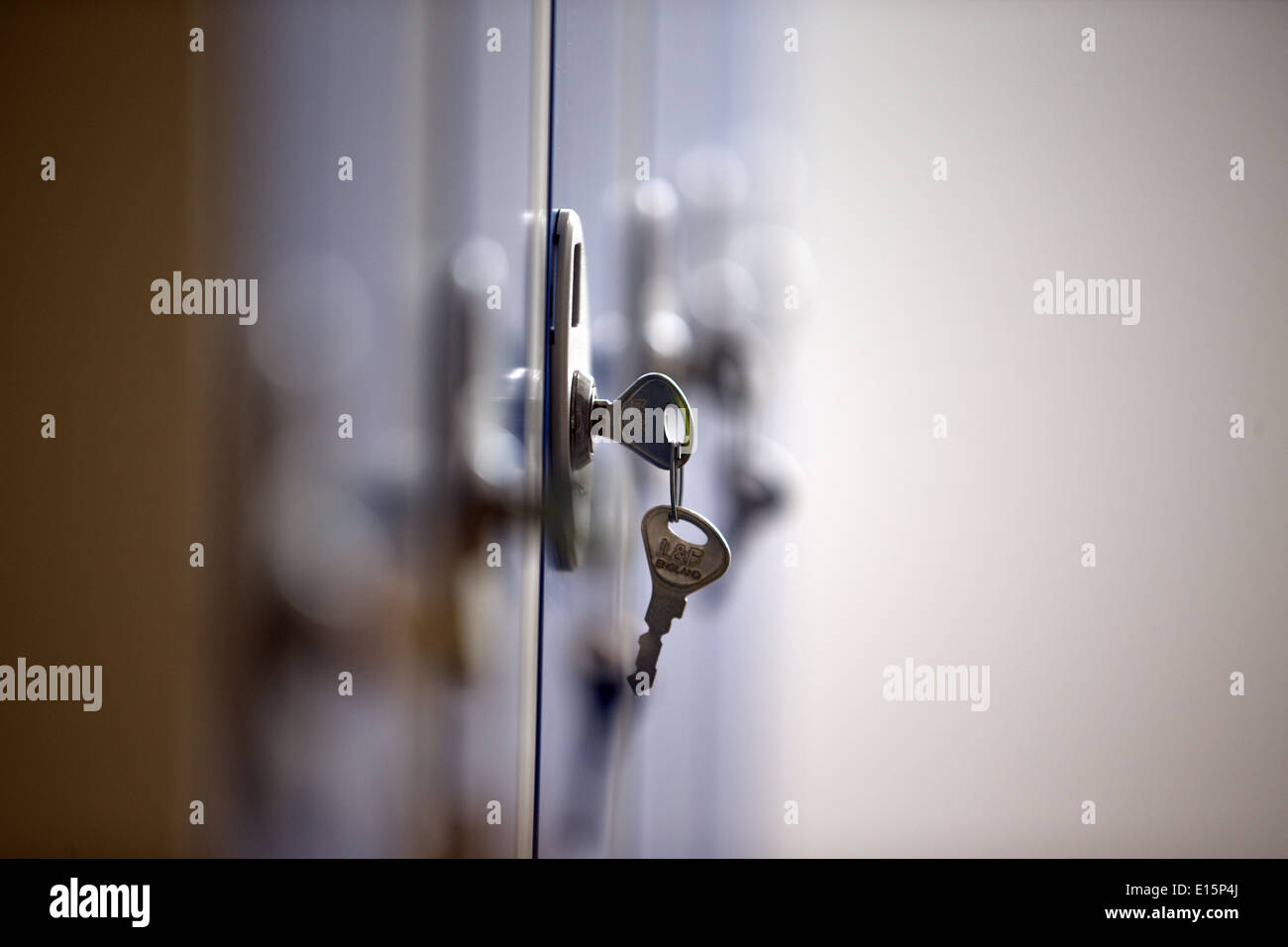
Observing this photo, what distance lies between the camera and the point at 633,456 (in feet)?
2.15

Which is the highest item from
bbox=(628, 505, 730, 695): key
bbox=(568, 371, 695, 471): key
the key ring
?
bbox=(568, 371, 695, 471): key

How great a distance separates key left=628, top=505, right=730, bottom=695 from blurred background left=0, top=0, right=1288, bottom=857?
68 millimetres

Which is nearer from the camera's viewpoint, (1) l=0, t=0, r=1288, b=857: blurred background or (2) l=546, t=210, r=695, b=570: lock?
(2) l=546, t=210, r=695, b=570: lock

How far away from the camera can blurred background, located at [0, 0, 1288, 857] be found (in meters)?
0.62

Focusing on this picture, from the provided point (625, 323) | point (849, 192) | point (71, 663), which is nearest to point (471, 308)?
point (625, 323)

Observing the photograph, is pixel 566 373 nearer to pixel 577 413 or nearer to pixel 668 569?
pixel 577 413

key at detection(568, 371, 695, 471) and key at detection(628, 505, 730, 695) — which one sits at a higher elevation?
key at detection(568, 371, 695, 471)

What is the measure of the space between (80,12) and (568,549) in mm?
692

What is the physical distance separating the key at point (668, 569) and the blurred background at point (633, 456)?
0.07 metres

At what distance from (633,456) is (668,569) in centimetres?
15

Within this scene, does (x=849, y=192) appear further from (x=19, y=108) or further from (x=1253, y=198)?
(x=19, y=108)

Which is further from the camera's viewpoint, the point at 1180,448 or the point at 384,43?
the point at 1180,448
